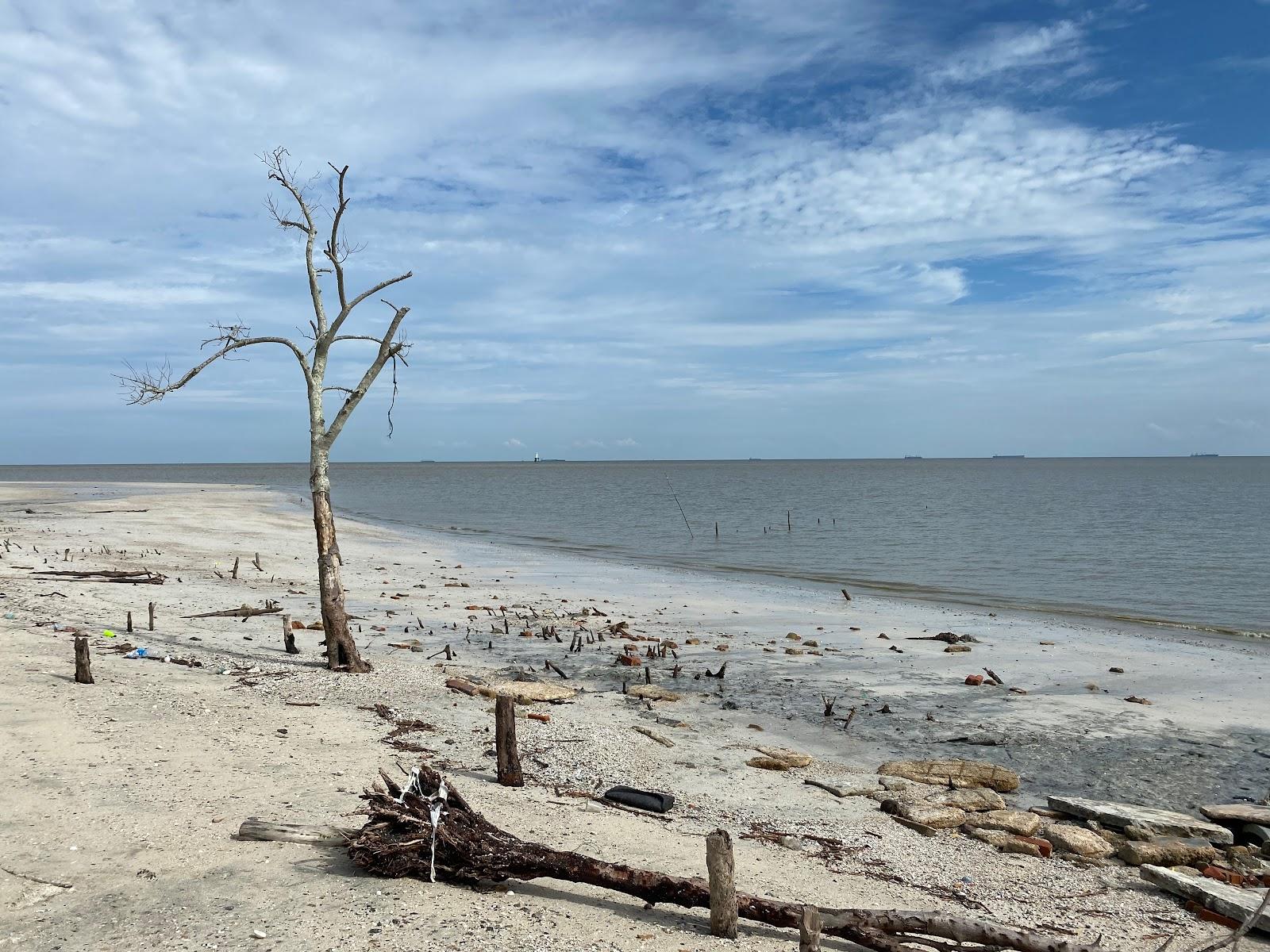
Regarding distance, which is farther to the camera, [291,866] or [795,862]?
[795,862]

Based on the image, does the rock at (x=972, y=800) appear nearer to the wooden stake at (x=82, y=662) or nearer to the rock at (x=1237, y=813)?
the rock at (x=1237, y=813)

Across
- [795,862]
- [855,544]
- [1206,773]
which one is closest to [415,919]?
[795,862]

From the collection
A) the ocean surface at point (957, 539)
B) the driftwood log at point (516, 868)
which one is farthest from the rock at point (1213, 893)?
the ocean surface at point (957, 539)

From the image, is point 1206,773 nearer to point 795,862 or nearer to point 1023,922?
point 1023,922

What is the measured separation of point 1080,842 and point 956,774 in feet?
6.10

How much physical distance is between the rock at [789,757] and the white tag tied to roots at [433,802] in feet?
14.9

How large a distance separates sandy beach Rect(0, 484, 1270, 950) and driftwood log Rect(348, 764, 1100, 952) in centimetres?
15

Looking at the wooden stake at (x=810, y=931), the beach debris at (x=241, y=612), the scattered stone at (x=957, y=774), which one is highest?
the wooden stake at (x=810, y=931)

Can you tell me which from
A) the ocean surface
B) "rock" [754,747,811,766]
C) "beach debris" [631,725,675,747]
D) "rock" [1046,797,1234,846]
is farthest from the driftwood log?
the ocean surface

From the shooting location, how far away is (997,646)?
17.6 m

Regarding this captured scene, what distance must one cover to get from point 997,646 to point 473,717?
1158cm

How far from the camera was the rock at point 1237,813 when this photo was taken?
812 cm

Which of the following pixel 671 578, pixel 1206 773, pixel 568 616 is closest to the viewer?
pixel 1206 773

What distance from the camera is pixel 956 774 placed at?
936cm
